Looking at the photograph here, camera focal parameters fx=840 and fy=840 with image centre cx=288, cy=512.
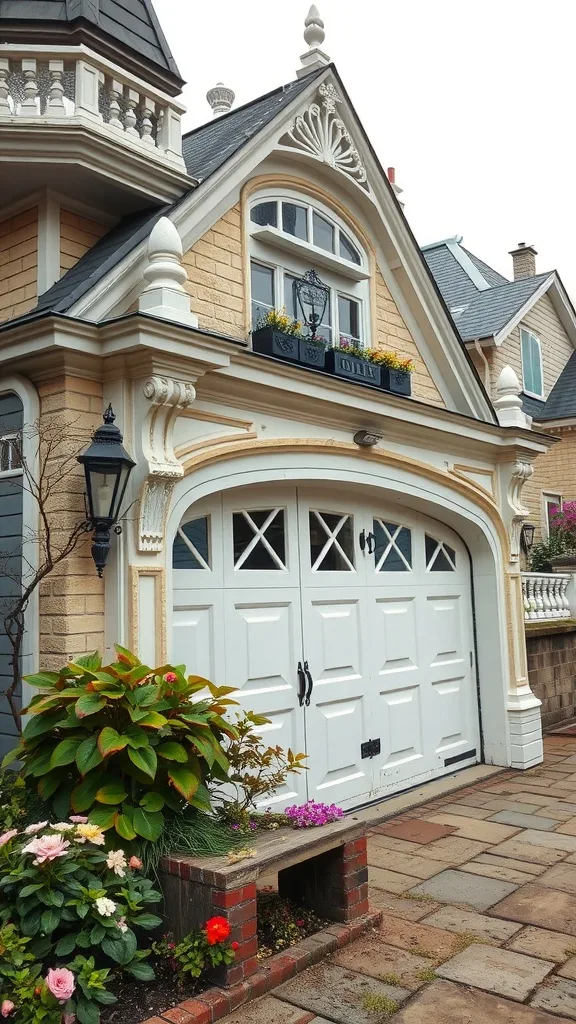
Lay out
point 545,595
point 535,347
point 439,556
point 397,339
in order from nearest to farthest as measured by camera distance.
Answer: point 397,339 → point 439,556 → point 545,595 → point 535,347

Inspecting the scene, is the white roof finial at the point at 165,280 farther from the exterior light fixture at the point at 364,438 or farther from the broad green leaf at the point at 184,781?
the broad green leaf at the point at 184,781

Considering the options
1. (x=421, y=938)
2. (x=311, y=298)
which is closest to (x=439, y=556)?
(x=311, y=298)

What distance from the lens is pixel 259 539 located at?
5848 millimetres

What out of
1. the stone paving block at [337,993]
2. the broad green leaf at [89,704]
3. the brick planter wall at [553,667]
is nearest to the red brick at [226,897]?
the stone paving block at [337,993]

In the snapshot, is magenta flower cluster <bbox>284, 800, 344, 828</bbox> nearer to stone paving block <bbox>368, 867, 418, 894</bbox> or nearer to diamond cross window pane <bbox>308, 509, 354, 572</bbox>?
stone paving block <bbox>368, 867, 418, 894</bbox>

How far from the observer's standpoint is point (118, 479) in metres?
4.36

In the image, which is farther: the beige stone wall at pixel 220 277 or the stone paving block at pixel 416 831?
the stone paving block at pixel 416 831

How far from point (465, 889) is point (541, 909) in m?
0.48

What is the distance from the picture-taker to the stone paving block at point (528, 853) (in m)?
5.29

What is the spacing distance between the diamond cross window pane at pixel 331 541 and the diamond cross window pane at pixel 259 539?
36cm

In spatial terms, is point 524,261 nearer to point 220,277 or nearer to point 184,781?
point 220,277

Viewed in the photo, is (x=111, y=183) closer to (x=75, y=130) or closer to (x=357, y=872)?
(x=75, y=130)

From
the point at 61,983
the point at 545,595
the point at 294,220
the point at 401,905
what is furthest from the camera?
the point at 545,595

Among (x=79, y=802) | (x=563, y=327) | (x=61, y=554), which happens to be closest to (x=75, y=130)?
(x=61, y=554)
